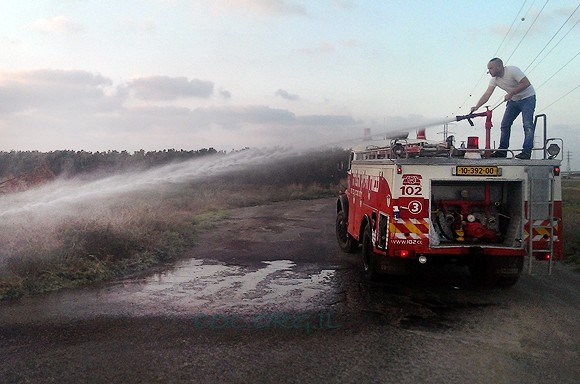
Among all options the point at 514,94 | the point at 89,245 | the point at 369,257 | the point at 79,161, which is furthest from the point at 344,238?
the point at 79,161

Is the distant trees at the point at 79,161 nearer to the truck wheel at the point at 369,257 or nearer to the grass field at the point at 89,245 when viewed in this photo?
the grass field at the point at 89,245

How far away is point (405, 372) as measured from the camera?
499 centimetres

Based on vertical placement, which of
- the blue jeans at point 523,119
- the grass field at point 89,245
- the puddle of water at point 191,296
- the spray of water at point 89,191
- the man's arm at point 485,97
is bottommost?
the puddle of water at point 191,296

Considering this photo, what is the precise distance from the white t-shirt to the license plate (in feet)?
7.87

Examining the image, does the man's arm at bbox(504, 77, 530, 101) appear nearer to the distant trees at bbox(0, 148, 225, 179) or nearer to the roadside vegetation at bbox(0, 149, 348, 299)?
the roadside vegetation at bbox(0, 149, 348, 299)

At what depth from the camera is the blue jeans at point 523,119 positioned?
920 cm

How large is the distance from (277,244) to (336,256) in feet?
7.20

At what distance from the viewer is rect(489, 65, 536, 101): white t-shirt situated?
9539 mm

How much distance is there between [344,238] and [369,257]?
3626mm

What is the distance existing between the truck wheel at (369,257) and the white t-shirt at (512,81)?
366 centimetres

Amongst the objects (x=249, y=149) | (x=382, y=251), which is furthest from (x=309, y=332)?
(x=249, y=149)

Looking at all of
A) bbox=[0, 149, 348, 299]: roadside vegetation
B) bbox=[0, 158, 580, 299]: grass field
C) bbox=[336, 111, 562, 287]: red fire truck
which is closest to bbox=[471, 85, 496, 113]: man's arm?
bbox=[336, 111, 562, 287]: red fire truck

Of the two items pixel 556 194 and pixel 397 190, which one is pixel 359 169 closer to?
pixel 397 190

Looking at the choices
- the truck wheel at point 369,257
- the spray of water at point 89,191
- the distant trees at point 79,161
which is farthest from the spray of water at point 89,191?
the distant trees at point 79,161
